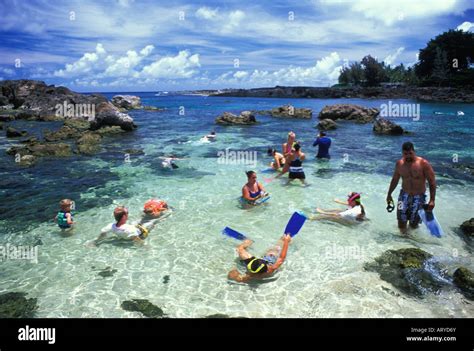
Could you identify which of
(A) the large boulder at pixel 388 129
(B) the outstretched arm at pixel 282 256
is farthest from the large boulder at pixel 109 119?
(B) the outstretched arm at pixel 282 256

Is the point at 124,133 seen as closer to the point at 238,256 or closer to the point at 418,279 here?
the point at 238,256

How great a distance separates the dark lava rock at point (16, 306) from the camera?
22.5ft

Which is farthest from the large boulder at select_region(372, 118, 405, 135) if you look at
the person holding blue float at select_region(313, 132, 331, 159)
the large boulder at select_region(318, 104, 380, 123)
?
the person holding blue float at select_region(313, 132, 331, 159)

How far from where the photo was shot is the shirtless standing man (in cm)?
886

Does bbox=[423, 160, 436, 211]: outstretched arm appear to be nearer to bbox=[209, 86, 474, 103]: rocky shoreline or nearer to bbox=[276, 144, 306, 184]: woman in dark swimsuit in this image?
bbox=[276, 144, 306, 184]: woman in dark swimsuit

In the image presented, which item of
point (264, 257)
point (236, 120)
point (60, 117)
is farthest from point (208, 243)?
point (60, 117)

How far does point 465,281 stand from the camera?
7297 millimetres

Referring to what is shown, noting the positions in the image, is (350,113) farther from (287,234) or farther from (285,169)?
(287,234)

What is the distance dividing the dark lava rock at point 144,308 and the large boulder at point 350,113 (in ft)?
134

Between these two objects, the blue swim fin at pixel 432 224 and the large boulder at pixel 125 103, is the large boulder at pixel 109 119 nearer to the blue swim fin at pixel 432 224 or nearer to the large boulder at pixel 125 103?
the blue swim fin at pixel 432 224

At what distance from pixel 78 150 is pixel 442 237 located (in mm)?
22089

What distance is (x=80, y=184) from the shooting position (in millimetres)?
15773

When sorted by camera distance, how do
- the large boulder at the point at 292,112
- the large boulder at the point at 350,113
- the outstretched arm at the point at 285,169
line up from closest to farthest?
the outstretched arm at the point at 285,169 < the large boulder at the point at 350,113 < the large boulder at the point at 292,112
